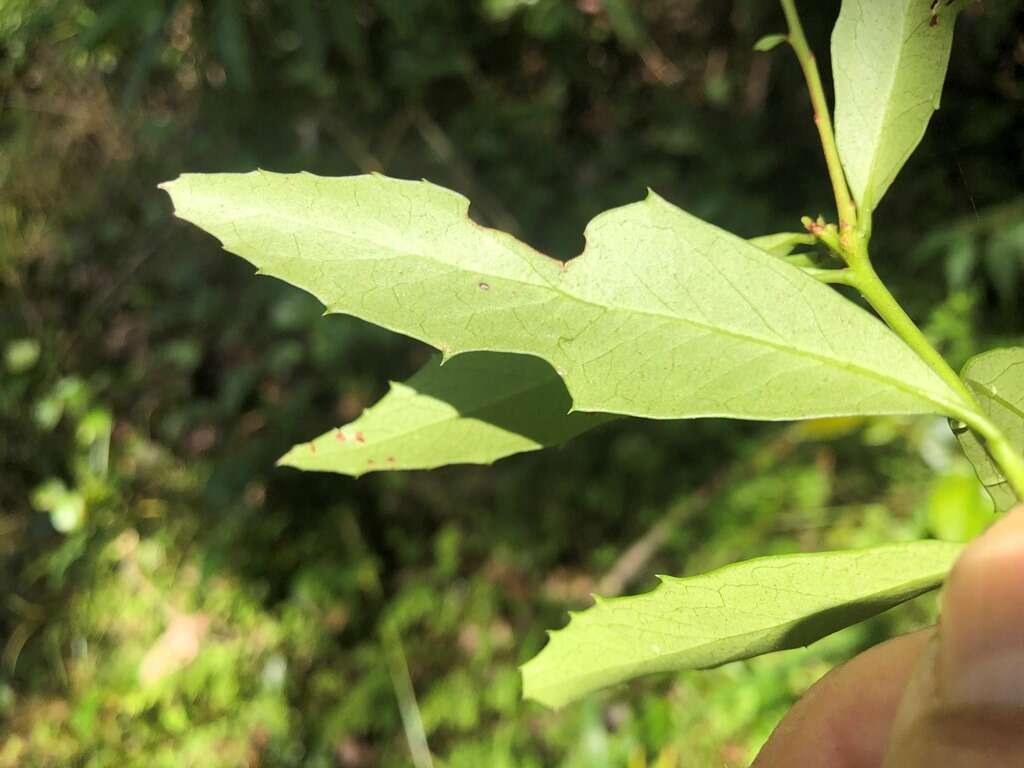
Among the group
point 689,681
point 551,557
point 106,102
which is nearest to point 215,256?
point 106,102

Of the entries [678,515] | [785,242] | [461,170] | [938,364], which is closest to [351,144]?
[461,170]

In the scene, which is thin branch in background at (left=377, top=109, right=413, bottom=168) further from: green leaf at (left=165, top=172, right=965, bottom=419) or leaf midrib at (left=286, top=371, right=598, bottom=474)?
green leaf at (left=165, top=172, right=965, bottom=419)

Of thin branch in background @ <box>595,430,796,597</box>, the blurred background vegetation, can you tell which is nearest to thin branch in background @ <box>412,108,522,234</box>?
the blurred background vegetation

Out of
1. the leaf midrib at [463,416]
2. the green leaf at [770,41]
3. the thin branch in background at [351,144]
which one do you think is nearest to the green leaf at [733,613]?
the leaf midrib at [463,416]

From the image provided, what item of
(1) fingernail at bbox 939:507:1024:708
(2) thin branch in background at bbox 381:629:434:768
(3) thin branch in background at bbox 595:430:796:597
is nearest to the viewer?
(1) fingernail at bbox 939:507:1024:708

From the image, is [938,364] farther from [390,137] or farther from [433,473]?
[390,137]

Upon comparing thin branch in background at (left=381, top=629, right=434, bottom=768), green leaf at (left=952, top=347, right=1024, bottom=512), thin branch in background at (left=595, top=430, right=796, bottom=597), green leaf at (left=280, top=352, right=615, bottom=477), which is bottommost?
thin branch in background at (left=381, top=629, right=434, bottom=768)

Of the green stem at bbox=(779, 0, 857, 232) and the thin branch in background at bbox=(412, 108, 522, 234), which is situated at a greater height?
the green stem at bbox=(779, 0, 857, 232)

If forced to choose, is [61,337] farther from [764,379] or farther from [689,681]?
[764,379]
